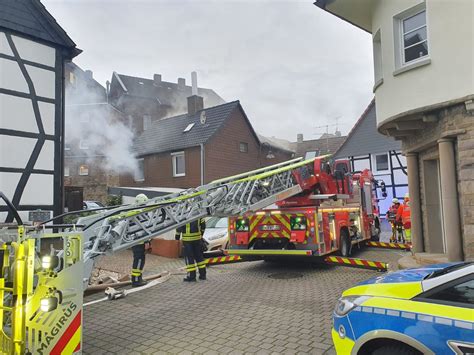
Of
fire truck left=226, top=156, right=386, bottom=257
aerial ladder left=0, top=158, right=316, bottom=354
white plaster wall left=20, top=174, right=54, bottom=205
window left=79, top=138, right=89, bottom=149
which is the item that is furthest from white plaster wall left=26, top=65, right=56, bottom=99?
window left=79, top=138, right=89, bottom=149

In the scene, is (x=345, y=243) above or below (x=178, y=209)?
below

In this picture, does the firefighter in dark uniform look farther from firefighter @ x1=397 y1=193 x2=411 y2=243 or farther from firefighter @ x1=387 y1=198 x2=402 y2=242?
firefighter @ x1=387 y1=198 x2=402 y2=242

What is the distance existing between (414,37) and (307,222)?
177 inches

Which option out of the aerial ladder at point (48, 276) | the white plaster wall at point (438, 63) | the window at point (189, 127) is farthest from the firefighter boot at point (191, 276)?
the window at point (189, 127)

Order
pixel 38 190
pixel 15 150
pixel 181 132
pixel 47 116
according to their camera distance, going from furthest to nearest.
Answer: pixel 181 132 → pixel 47 116 → pixel 38 190 → pixel 15 150

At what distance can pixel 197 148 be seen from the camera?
76.5 ft

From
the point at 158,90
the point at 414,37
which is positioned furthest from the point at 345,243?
the point at 158,90

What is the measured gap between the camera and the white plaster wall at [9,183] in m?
8.02

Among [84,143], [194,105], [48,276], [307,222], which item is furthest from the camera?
[194,105]

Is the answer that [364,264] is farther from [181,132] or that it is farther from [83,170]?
[83,170]

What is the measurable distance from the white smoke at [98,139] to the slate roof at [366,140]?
47.6 feet

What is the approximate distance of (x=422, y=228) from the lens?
8711 millimetres

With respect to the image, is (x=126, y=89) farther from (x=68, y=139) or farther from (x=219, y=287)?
(x=219, y=287)

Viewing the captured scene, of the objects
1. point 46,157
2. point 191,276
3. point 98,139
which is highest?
point 98,139
